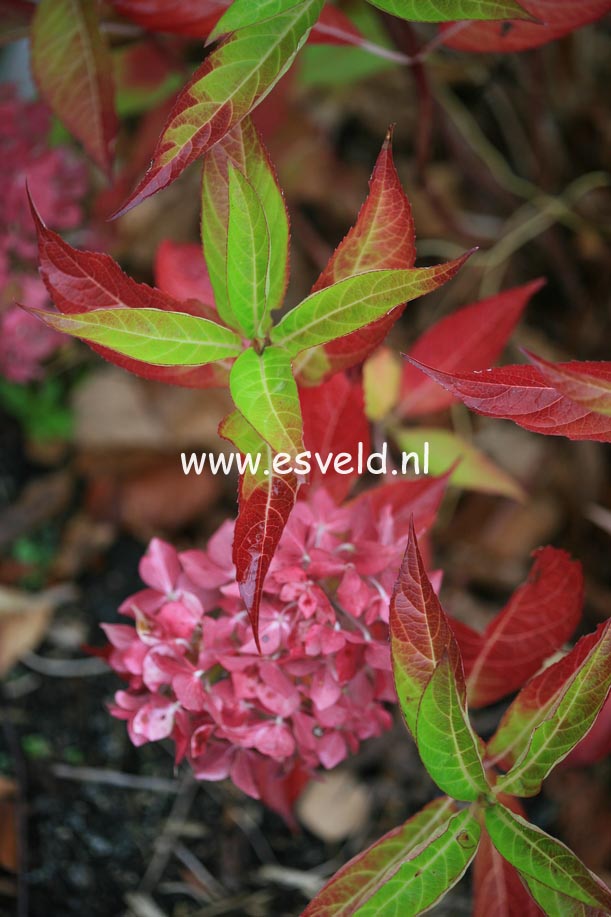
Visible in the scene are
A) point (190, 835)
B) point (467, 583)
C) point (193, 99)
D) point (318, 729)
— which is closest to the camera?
point (193, 99)

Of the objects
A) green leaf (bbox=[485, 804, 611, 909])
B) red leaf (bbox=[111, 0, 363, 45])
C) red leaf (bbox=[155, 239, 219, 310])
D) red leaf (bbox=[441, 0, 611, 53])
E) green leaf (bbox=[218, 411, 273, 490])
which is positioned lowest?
green leaf (bbox=[485, 804, 611, 909])

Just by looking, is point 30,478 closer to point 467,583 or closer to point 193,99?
point 467,583

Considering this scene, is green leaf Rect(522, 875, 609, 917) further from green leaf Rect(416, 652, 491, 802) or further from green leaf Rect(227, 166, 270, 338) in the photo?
green leaf Rect(227, 166, 270, 338)

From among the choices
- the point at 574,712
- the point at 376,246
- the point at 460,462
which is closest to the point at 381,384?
the point at 460,462

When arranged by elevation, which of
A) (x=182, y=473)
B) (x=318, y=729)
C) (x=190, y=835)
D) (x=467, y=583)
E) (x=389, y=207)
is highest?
(x=389, y=207)

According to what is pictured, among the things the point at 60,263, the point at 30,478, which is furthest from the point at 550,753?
the point at 30,478

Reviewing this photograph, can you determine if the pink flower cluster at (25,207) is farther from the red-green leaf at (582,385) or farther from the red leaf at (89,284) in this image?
the red-green leaf at (582,385)

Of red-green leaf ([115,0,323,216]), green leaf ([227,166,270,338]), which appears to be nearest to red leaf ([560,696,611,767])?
green leaf ([227,166,270,338])
